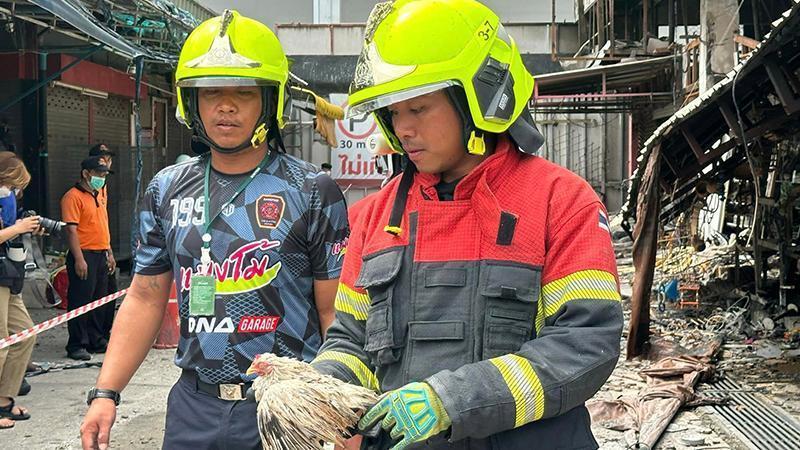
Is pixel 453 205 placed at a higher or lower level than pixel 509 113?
lower

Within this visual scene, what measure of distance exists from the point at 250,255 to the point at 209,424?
1.82 ft

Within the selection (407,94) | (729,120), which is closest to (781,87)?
(729,120)

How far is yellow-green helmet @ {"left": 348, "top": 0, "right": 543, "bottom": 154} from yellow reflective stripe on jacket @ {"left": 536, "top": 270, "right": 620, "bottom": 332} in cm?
36

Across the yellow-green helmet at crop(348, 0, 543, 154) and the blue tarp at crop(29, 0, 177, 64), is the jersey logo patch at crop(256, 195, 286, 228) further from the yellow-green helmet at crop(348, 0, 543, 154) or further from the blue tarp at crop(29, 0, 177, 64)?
the blue tarp at crop(29, 0, 177, 64)

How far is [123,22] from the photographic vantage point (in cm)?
850

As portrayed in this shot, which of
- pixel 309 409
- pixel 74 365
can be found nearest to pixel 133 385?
pixel 74 365

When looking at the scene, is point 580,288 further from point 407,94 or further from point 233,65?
point 233,65

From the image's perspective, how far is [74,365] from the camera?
7840mm

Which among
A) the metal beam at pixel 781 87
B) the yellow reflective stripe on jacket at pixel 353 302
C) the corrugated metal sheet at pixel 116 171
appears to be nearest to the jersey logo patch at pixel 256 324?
the yellow reflective stripe on jacket at pixel 353 302

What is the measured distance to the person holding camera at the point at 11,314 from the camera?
240 inches

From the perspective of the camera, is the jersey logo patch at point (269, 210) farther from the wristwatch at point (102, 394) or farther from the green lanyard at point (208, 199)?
the wristwatch at point (102, 394)

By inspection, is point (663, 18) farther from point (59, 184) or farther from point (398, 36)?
point (398, 36)

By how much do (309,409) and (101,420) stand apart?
47.9 inches

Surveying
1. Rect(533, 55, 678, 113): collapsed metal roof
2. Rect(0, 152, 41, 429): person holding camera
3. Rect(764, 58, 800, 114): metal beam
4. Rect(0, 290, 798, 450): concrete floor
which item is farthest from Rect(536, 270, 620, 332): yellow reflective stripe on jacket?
Rect(533, 55, 678, 113): collapsed metal roof
